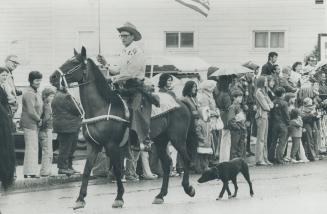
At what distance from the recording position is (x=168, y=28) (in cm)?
3697

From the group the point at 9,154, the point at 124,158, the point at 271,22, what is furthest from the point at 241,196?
the point at 271,22

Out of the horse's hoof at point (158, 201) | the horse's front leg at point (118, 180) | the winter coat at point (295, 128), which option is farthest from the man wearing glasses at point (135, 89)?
the winter coat at point (295, 128)

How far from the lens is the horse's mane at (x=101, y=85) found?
15.9m

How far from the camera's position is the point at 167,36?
122 ft

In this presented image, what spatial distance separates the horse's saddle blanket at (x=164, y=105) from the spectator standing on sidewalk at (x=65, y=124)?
373 centimetres

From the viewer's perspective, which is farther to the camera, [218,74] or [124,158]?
[218,74]

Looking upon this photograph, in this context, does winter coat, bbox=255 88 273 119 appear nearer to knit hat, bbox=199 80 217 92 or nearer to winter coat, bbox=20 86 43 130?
knit hat, bbox=199 80 217 92

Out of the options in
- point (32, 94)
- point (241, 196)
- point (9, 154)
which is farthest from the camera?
point (32, 94)

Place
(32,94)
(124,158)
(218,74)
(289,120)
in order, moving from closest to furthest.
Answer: (32,94)
(124,158)
(218,74)
(289,120)

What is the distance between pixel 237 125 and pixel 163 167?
5.56 m

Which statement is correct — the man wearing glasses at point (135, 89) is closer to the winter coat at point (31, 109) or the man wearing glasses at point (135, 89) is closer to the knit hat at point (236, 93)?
the winter coat at point (31, 109)

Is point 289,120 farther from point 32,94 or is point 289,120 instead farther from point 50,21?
point 50,21

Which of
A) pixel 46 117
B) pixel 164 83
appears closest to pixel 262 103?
pixel 164 83

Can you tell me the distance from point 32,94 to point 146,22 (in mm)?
17626
